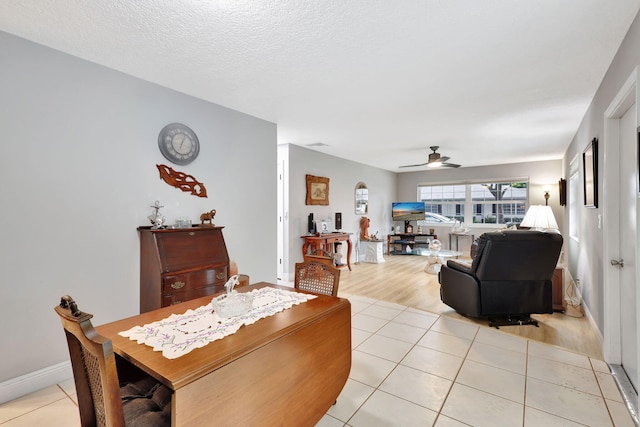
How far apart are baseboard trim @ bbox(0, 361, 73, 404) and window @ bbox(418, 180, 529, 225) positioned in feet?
27.1

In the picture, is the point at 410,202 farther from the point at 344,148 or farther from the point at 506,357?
the point at 506,357

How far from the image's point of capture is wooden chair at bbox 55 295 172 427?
3.03ft

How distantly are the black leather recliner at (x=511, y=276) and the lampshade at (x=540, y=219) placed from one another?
1753 millimetres

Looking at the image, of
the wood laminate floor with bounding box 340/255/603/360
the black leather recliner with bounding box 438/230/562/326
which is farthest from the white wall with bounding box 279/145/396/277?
the black leather recliner with bounding box 438/230/562/326

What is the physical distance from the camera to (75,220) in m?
2.25

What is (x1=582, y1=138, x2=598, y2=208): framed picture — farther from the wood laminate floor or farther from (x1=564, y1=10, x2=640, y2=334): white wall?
the wood laminate floor

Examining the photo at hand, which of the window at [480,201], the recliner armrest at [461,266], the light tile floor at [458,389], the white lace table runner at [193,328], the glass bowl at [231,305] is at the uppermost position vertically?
the window at [480,201]

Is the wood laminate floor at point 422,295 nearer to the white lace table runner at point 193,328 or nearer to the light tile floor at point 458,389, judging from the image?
the light tile floor at point 458,389

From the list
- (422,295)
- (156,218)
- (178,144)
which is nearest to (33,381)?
(156,218)

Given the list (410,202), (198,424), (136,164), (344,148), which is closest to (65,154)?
(136,164)

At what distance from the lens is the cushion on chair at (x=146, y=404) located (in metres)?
1.08

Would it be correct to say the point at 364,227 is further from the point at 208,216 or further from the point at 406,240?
the point at 208,216

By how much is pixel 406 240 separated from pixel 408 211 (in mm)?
852

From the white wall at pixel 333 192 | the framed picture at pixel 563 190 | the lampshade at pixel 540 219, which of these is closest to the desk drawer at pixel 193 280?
the white wall at pixel 333 192
